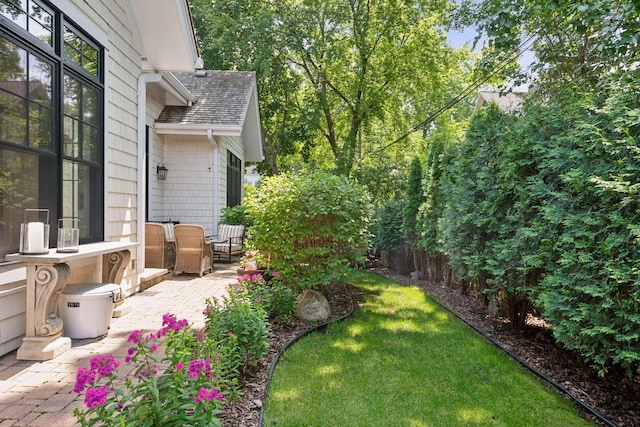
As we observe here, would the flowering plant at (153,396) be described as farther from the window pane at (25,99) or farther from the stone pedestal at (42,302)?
the window pane at (25,99)

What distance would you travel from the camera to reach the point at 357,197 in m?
5.80

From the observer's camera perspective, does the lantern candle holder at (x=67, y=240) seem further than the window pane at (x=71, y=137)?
No

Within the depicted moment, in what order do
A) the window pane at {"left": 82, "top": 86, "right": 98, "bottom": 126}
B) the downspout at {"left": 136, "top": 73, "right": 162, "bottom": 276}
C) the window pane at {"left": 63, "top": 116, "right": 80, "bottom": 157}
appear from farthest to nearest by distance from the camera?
the downspout at {"left": 136, "top": 73, "right": 162, "bottom": 276} → the window pane at {"left": 82, "top": 86, "right": 98, "bottom": 126} → the window pane at {"left": 63, "top": 116, "right": 80, "bottom": 157}

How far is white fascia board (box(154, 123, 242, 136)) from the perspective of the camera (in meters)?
9.17

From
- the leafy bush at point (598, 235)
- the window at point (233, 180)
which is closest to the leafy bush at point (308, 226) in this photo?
the leafy bush at point (598, 235)

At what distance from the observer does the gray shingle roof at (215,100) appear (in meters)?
9.49

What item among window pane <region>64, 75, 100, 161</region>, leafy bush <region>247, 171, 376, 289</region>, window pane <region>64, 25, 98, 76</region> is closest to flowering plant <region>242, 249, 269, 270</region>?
leafy bush <region>247, 171, 376, 289</region>

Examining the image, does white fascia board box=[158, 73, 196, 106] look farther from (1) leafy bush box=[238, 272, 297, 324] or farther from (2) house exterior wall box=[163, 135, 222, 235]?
(1) leafy bush box=[238, 272, 297, 324]

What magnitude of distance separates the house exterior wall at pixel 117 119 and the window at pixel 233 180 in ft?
19.7

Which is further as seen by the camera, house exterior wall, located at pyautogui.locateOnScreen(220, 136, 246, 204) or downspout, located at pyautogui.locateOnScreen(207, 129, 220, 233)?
house exterior wall, located at pyautogui.locateOnScreen(220, 136, 246, 204)

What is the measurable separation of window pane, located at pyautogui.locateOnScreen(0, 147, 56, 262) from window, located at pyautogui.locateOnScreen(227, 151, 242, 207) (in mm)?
8018

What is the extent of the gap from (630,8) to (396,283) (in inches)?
245

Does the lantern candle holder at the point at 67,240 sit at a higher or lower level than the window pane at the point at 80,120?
lower

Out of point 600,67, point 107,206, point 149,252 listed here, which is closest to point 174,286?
point 149,252
